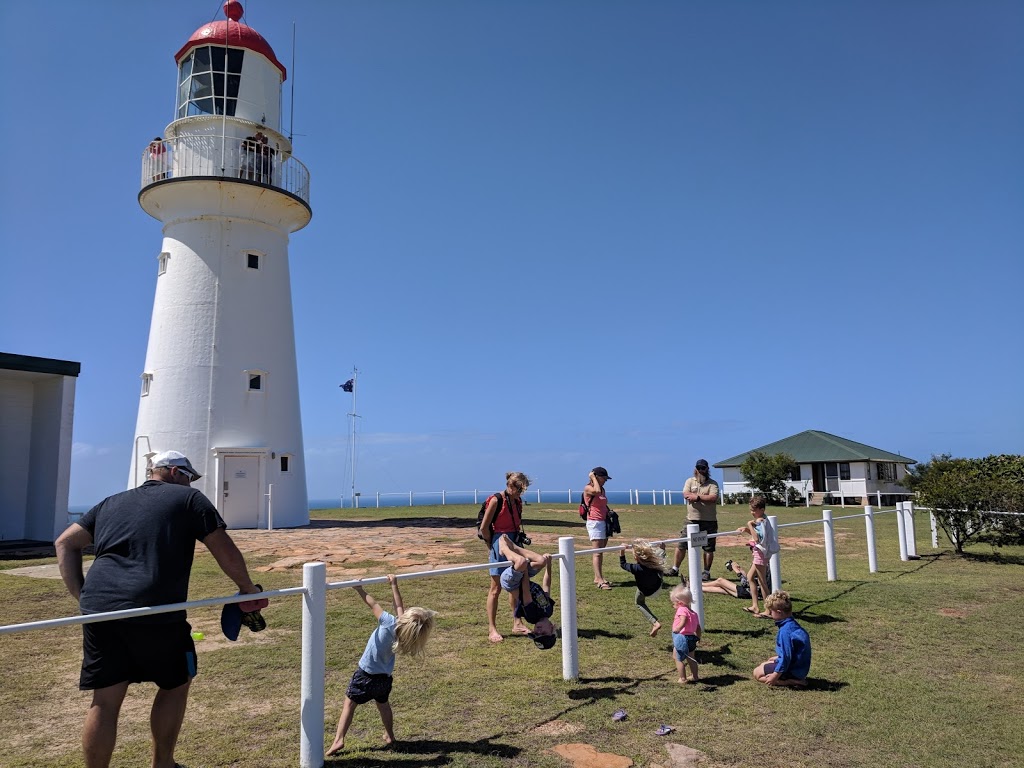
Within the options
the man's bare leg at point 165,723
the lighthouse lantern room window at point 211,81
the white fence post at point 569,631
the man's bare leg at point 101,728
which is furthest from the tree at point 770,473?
the man's bare leg at point 101,728

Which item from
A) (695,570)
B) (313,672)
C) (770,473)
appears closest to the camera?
(313,672)

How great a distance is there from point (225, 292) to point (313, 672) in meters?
18.2

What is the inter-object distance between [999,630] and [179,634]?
7.59 metres

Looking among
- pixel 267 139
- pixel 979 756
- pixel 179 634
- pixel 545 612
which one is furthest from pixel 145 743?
pixel 267 139

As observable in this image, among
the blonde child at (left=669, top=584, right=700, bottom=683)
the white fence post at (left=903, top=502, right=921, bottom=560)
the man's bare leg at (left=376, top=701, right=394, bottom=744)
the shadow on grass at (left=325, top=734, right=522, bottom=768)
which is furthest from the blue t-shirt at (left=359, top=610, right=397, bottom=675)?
the white fence post at (left=903, top=502, right=921, bottom=560)

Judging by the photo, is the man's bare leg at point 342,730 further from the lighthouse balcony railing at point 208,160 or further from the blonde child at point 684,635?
the lighthouse balcony railing at point 208,160

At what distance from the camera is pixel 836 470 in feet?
114

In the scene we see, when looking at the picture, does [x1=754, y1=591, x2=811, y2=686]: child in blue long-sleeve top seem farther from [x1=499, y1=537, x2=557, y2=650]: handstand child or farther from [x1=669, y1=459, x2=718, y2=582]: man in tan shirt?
[x1=669, y1=459, x2=718, y2=582]: man in tan shirt

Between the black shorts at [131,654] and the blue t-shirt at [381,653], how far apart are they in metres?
1.04

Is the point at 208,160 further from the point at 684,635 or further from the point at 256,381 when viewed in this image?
the point at 684,635

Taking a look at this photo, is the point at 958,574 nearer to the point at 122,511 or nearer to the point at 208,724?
the point at 208,724

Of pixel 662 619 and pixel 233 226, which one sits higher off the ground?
pixel 233 226

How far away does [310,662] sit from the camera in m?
3.94

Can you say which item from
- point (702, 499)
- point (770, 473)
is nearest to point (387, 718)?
point (702, 499)
